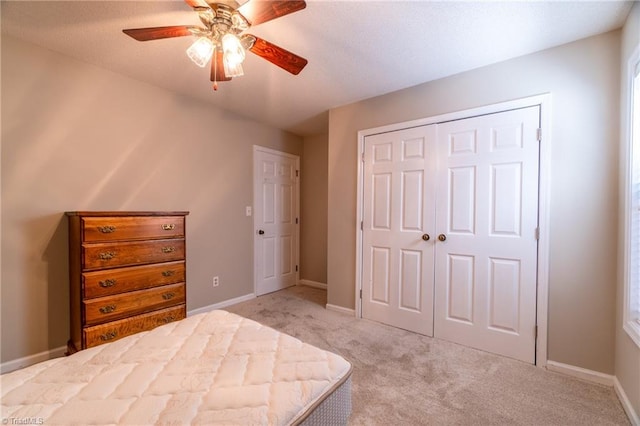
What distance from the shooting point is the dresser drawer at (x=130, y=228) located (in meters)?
2.03

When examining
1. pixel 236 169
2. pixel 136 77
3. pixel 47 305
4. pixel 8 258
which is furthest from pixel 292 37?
pixel 47 305

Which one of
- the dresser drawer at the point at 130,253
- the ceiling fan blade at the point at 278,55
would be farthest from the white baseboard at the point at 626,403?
the dresser drawer at the point at 130,253

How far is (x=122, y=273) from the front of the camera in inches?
85.0

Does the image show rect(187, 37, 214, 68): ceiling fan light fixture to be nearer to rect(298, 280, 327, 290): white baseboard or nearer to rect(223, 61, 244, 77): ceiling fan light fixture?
rect(223, 61, 244, 77): ceiling fan light fixture

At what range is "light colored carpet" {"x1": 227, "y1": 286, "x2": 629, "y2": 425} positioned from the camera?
1.60 metres

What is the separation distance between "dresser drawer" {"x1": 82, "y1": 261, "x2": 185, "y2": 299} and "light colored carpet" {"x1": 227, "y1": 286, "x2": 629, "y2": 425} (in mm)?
1244

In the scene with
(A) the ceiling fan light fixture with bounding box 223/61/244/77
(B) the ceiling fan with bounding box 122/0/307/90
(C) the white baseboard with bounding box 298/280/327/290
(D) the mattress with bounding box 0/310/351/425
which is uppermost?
(B) the ceiling fan with bounding box 122/0/307/90

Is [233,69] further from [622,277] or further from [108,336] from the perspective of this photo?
[622,277]

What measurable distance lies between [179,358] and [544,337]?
2546 millimetres

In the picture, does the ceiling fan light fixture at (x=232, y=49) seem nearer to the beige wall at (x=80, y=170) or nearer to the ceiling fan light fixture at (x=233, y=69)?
the ceiling fan light fixture at (x=233, y=69)

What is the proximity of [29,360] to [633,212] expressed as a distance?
4359 mm

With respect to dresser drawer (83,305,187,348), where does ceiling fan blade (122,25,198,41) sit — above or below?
above

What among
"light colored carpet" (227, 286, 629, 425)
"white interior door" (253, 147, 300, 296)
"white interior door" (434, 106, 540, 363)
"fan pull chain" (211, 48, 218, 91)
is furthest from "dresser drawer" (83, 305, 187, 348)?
"white interior door" (434, 106, 540, 363)

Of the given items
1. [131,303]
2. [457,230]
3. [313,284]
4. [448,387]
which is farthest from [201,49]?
[313,284]
